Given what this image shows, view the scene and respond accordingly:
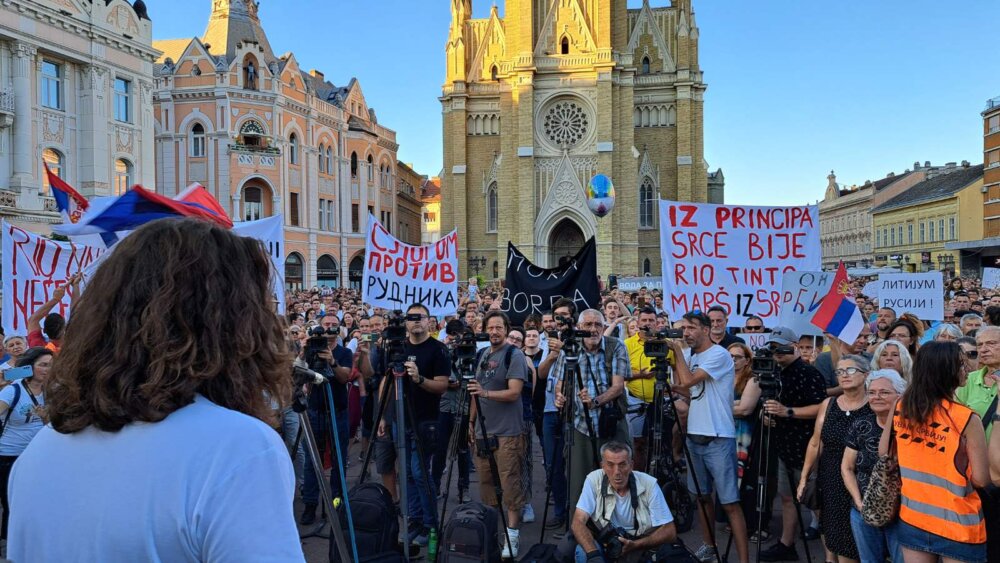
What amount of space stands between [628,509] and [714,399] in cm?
136

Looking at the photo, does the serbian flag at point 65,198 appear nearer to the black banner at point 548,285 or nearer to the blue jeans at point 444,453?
the blue jeans at point 444,453

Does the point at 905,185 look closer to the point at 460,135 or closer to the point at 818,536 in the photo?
the point at 460,135

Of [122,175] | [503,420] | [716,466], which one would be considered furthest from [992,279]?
[122,175]

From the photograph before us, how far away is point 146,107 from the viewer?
85.7ft

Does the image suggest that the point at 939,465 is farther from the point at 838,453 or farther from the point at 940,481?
the point at 838,453

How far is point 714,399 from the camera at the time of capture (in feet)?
18.3

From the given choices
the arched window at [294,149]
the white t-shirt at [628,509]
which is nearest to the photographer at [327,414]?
the white t-shirt at [628,509]

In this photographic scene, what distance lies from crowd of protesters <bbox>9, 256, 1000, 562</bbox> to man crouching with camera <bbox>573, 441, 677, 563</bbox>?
0.73ft

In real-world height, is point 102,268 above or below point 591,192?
below

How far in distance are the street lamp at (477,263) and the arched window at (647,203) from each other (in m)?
10.4

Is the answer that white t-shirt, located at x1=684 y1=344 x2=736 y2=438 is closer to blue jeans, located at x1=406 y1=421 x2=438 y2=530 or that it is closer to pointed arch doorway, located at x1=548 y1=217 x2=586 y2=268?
blue jeans, located at x1=406 y1=421 x2=438 y2=530

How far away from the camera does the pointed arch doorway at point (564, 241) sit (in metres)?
43.6

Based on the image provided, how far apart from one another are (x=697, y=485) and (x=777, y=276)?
10.9 ft

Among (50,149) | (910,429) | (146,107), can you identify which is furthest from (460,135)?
(910,429)
